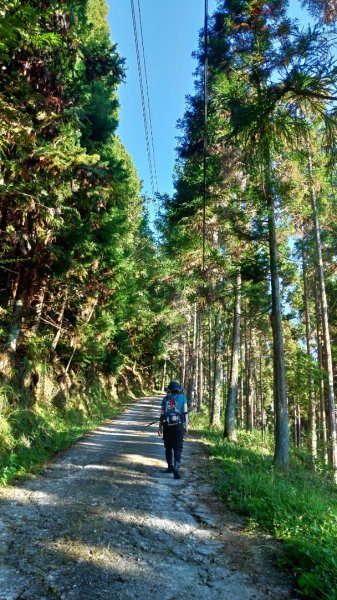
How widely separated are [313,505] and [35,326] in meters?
9.78

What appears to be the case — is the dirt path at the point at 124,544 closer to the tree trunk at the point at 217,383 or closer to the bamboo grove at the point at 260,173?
the bamboo grove at the point at 260,173

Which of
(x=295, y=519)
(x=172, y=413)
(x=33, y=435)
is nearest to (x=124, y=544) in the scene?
(x=295, y=519)

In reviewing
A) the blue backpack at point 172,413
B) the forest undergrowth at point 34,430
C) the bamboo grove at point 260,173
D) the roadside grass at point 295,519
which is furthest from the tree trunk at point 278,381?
the forest undergrowth at point 34,430

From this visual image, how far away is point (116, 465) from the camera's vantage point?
8.27 meters

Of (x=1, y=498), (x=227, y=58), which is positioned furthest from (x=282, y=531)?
(x=227, y=58)

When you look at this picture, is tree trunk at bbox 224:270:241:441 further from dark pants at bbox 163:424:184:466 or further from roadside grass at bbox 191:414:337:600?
dark pants at bbox 163:424:184:466

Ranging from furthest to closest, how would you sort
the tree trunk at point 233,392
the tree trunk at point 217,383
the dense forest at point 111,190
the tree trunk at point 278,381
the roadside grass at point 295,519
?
the tree trunk at point 217,383
the tree trunk at point 233,392
the tree trunk at point 278,381
the dense forest at point 111,190
the roadside grass at point 295,519

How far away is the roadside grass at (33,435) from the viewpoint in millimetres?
7082

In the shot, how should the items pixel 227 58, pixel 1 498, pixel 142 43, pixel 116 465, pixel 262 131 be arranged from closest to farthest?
pixel 262 131 < pixel 1 498 < pixel 142 43 < pixel 116 465 < pixel 227 58

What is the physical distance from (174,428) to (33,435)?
3.50 m

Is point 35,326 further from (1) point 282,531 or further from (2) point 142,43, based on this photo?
(1) point 282,531

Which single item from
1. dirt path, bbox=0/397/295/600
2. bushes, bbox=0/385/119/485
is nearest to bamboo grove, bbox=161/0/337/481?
dirt path, bbox=0/397/295/600

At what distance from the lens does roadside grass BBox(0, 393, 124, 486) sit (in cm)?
708

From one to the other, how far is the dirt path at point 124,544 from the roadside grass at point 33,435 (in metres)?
0.48
